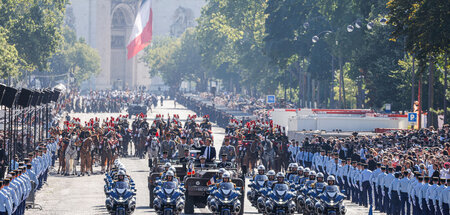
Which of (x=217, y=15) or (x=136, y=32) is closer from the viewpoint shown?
(x=136, y=32)

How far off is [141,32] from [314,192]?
69.1 metres

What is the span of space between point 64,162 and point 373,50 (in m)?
28.8

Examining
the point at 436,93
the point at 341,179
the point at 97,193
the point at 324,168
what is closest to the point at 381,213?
the point at 341,179

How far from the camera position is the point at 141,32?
93.5 meters

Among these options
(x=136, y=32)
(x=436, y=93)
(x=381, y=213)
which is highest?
(x=136, y=32)

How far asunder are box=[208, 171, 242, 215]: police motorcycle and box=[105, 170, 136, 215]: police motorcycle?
199 centimetres

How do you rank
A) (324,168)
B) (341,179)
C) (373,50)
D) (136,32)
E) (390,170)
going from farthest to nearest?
(136,32), (373,50), (324,168), (341,179), (390,170)

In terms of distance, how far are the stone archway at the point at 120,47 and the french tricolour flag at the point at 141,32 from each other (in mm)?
82048

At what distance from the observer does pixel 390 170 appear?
2902cm

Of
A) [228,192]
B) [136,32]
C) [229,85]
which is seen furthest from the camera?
[229,85]

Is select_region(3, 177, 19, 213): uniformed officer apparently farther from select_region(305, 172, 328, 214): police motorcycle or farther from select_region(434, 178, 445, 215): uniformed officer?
select_region(434, 178, 445, 215): uniformed officer

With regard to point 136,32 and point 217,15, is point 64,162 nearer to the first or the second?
point 136,32

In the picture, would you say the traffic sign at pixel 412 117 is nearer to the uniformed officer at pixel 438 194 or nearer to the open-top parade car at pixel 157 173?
the open-top parade car at pixel 157 173

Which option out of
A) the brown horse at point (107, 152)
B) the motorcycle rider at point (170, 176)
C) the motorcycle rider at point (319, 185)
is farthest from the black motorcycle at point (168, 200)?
the brown horse at point (107, 152)
